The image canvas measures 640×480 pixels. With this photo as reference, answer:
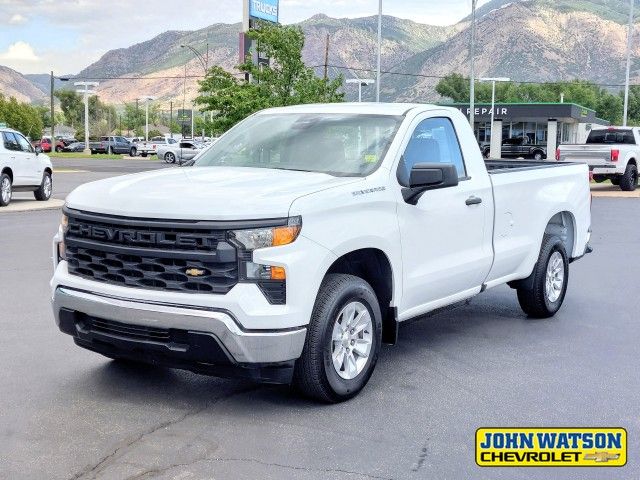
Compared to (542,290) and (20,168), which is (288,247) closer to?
(542,290)

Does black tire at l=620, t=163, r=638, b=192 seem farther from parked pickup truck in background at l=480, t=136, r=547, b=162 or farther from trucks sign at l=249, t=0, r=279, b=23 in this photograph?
parked pickup truck in background at l=480, t=136, r=547, b=162

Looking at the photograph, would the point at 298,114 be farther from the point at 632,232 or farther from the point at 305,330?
the point at 632,232

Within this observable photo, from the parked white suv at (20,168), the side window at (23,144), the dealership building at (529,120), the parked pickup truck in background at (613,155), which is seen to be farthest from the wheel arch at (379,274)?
the dealership building at (529,120)

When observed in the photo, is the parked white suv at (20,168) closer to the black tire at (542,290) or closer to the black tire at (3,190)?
the black tire at (3,190)

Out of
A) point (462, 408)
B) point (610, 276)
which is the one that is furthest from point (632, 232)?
point (462, 408)

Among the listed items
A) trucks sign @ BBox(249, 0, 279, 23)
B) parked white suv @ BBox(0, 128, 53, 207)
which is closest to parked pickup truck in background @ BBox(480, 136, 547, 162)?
trucks sign @ BBox(249, 0, 279, 23)

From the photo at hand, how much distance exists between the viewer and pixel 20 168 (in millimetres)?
21641

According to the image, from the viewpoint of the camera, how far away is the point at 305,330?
5.16 metres

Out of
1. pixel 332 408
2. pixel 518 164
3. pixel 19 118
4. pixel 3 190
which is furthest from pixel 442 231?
pixel 19 118

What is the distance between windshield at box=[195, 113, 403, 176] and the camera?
6238 mm

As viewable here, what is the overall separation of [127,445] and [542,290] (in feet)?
15.4

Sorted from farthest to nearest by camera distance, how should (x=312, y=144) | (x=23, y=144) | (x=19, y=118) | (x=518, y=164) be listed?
(x=19, y=118)
(x=23, y=144)
(x=518, y=164)
(x=312, y=144)

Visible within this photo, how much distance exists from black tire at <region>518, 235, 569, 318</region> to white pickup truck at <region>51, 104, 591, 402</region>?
1083 millimetres

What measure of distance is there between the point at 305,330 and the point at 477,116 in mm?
70442
